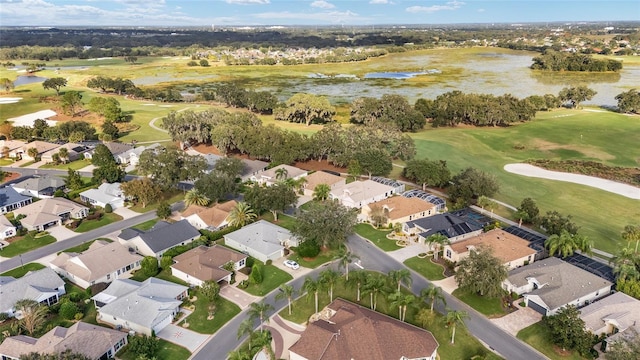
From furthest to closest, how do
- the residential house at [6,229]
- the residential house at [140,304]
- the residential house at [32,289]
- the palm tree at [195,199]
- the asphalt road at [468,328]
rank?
1. the palm tree at [195,199]
2. the residential house at [6,229]
3. the residential house at [32,289]
4. the residential house at [140,304]
5. the asphalt road at [468,328]

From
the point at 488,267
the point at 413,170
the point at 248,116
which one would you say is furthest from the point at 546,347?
the point at 248,116

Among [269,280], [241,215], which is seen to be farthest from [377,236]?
[241,215]

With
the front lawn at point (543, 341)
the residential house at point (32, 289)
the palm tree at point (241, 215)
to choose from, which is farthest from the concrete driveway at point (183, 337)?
the front lawn at point (543, 341)

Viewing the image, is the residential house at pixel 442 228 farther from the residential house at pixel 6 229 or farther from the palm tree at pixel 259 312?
the residential house at pixel 6 229

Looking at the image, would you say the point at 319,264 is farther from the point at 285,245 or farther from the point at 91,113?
the point at 91,113

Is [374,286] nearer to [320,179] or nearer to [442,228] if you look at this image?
[442,228]

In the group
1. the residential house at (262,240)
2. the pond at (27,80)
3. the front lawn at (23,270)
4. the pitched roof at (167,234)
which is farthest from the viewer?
the pond at (27,80)
